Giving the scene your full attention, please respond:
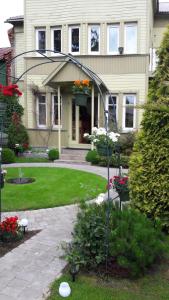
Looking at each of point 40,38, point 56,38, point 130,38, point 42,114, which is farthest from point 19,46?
point 130,38

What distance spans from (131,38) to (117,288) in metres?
12.1

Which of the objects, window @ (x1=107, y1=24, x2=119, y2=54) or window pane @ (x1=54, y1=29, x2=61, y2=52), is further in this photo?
window pane @ (x1=54, y1=29, x2=61, y2=52)

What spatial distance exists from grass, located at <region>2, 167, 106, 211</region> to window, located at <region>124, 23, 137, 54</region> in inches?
248

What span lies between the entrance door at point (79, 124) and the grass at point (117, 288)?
11253 millimetres

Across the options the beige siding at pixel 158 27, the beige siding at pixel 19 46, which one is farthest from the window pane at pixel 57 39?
the beige siding at pixel 158 27

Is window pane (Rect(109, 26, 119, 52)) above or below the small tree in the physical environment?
above

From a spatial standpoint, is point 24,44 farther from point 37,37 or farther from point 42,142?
point 42,142

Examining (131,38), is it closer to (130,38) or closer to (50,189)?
(130,38)

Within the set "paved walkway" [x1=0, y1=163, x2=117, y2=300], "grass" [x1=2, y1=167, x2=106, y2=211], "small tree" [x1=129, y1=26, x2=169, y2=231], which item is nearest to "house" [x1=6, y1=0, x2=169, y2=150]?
"grass" [x1=2, y1=167, x2=106, y2=211]

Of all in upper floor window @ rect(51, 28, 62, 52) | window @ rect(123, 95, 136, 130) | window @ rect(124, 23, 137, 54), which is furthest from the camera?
upper floor window @ rect(51, 28, 62, 52)

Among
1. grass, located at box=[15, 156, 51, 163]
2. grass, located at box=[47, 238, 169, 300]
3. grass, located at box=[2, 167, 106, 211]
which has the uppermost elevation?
grass, located at box=[15, 156, 51, 163]

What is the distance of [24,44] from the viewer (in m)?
14.9

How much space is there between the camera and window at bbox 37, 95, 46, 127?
15.3 m

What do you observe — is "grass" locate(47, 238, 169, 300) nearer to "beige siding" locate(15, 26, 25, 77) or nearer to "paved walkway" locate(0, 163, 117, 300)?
"paved walkway" locate(0, 163, 117, 300)
